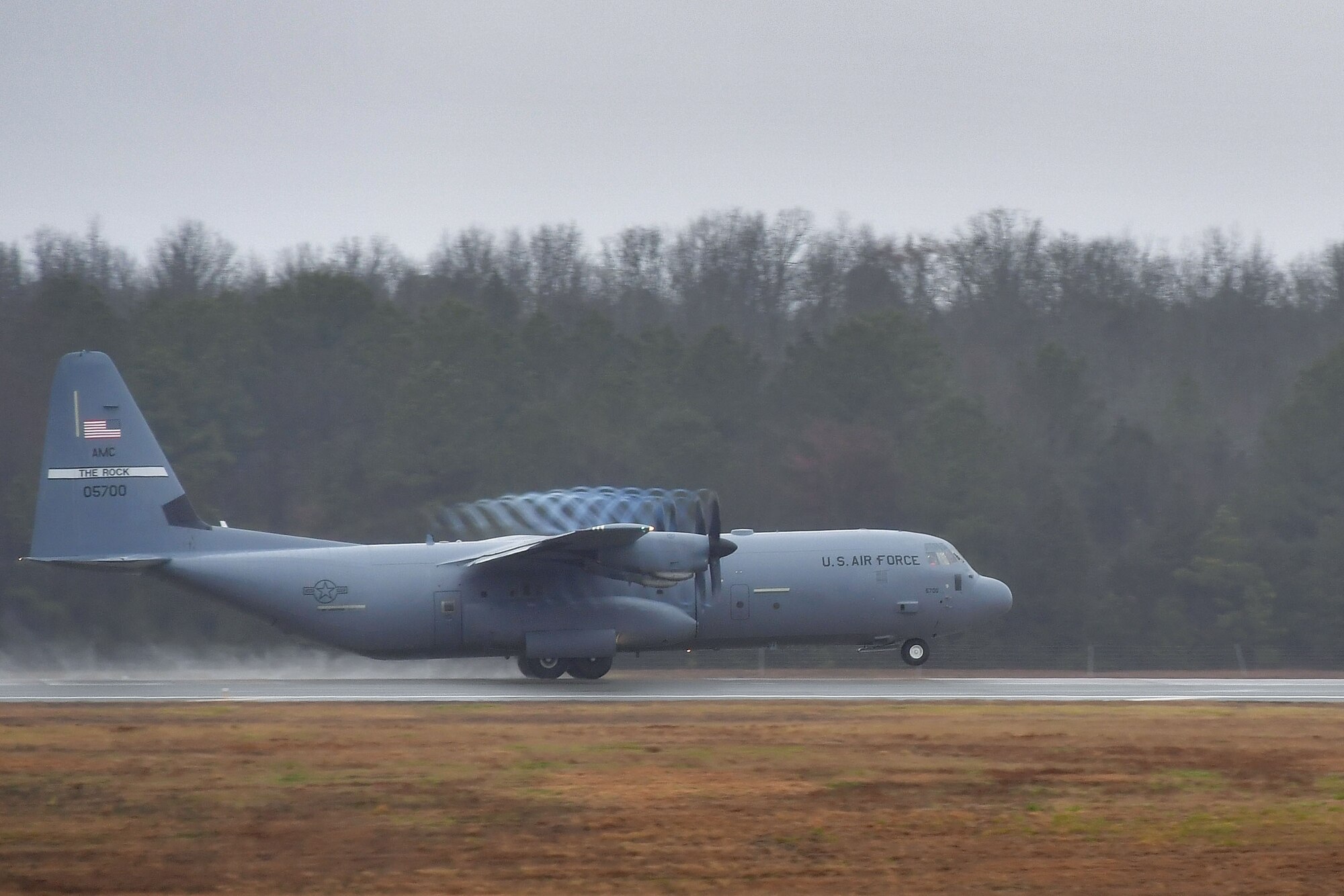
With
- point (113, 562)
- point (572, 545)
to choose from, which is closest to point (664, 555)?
point (572, 545)

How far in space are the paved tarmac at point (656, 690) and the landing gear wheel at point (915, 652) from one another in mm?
526

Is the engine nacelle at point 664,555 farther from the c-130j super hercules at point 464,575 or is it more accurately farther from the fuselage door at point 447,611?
the fuselage door at point 447,611

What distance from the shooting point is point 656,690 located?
2861 centimetres

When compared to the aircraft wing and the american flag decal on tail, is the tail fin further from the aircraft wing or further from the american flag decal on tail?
the aircraft wing

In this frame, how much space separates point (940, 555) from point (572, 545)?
818 centimetres

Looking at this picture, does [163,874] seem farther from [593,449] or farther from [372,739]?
[593,449]

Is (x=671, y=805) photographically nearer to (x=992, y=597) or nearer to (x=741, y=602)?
(x=741, y=602)

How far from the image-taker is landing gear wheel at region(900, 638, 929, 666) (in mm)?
31281

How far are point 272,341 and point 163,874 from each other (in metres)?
41.8

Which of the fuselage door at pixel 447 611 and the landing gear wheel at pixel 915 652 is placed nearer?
the fuselage door at pixel 447 611

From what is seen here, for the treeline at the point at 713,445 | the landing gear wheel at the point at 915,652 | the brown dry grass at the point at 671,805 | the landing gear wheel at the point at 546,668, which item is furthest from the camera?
the treeline at the point at 713,445

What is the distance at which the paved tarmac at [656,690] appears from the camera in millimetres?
26641

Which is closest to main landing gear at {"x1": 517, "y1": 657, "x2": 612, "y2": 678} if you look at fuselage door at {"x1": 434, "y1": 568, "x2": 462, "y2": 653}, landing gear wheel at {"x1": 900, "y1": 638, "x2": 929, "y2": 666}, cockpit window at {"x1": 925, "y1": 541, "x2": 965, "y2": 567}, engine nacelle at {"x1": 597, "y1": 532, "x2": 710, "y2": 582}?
fuselage door at {"x1": 434, "y1": 568, "x2": 462, "y2": 653}

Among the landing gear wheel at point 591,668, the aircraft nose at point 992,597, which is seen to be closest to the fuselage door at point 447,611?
the landing gear wheel at point 591,668
